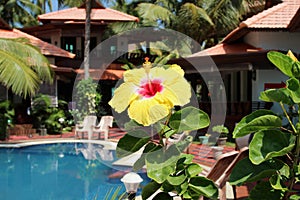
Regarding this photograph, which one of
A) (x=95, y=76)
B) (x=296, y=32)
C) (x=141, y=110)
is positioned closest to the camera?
(x=141, y=110)

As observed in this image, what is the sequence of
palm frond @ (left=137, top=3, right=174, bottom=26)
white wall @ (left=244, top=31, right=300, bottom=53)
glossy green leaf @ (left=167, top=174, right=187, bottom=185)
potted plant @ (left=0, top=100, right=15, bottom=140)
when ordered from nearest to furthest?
glossy green leaf @ (left=167, top=174, right=187, bottom=185)
white wall @ (left=244, top=31, right=300, bottom=53)
potted plant @ (left=0, top=100, right=15, bottom=140)
palm frond @ (left=137, top=3, right=174, bottom=26)

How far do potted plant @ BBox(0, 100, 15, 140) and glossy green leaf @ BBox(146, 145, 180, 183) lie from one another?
51.1ft

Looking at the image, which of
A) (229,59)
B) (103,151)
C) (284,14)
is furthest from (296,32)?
(103,151)

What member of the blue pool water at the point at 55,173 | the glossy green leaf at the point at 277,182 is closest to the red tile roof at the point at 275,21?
the blue pool water at the point at 55,173

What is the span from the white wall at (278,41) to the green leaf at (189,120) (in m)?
13.9

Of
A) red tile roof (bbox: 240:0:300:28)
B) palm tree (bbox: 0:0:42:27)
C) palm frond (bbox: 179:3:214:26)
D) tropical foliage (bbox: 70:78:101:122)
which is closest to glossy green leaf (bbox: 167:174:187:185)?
red tile roof (bbox: 240:0:300:28)

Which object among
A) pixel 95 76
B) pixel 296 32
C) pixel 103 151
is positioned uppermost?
pixel 296 32

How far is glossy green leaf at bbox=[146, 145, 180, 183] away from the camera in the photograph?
1.14 metres

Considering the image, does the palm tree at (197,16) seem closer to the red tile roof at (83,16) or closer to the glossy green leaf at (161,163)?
the red tile roof at (83,16)

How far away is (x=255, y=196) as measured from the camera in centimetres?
123

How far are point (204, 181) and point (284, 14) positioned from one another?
1434 cm

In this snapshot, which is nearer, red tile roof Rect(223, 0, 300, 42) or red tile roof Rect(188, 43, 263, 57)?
red tile roof Rect(223, 0, 300, 42)

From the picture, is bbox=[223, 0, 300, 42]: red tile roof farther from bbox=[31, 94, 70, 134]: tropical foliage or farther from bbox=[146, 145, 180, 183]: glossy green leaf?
bbox=[146, 145, 180, 183]: glossy green leaf

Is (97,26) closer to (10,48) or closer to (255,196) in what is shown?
(10,48)
